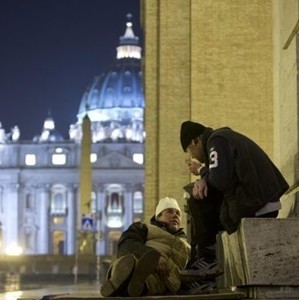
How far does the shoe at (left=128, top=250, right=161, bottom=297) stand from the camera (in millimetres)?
5629

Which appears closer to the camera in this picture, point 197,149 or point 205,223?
point 197,149

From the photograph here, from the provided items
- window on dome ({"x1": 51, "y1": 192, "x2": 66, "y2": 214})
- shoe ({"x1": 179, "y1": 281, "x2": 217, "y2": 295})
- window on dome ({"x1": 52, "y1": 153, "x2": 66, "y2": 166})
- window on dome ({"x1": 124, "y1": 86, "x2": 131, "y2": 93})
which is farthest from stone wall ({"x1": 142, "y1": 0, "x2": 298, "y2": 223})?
window on dome ({"x1": 124, "y1": 86, "x2": 131, "y2": 93})

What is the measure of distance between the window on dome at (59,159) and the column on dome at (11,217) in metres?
5.48

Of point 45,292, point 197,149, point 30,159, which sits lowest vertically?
point 45,292

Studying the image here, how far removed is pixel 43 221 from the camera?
11681cm

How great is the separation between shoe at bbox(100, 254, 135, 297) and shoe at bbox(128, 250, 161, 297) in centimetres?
4

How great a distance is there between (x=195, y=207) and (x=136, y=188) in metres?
110

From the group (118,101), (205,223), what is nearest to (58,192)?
(118,101)

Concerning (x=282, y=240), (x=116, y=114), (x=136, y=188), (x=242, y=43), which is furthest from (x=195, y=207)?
(x=116, y=114)

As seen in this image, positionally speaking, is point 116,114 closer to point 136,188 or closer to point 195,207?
point 136,188

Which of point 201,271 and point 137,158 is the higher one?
point 137,158

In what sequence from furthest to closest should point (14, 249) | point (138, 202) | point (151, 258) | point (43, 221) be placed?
point (43, 221) → point (138, 202) → point (14, 249) → point (151, 258)

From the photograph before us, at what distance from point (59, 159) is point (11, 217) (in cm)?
867

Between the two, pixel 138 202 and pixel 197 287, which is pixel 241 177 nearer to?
pixel 197 287
